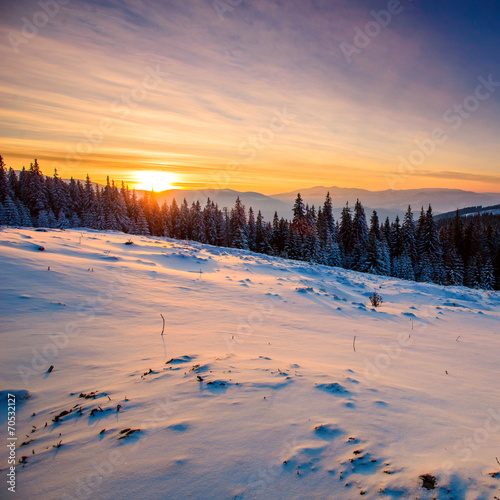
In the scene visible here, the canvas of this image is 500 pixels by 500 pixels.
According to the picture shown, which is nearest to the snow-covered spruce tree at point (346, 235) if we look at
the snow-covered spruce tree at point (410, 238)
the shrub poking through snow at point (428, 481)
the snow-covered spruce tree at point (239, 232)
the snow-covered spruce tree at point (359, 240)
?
the snow-covered spruce tree at point (359, 240)

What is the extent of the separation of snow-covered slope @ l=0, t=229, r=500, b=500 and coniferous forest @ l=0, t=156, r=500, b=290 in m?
37.4

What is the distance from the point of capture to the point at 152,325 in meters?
Answer: 5.53

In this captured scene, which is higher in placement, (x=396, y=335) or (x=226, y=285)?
(x=226, y=285)

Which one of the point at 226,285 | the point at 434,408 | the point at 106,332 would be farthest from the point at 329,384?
the point at 226,285

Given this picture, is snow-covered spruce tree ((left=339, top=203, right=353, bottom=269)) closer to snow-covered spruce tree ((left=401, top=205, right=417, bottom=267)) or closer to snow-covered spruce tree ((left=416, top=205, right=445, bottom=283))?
snow-covered spruce tree ((left=401, top=205, right=417, bottom=267))

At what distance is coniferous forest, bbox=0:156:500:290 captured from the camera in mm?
46769

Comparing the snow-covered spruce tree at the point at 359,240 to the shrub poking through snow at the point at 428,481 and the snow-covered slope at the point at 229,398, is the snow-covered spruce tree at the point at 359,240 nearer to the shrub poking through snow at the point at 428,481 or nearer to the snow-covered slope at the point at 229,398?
the snow-covered slope at the point at 229,398

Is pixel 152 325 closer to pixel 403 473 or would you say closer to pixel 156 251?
pixel 403 473

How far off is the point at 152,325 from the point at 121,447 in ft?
10.7

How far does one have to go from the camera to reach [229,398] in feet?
10.3

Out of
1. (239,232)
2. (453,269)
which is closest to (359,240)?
(453,269)

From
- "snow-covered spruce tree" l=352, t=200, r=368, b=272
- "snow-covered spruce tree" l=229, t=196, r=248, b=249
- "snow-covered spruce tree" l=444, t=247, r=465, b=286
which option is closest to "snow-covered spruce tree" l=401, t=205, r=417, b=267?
"snow-covered spruce tree" l=444, t=247, r=465, b=286

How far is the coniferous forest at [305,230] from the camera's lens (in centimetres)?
4677

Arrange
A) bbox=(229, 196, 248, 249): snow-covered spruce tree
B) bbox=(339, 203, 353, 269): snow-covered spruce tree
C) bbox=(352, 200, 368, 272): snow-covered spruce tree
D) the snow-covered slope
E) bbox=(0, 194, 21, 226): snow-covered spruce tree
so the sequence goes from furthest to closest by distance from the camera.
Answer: bbox=(339, 203, 353, 269): snow-covered spruce tree → bbox=(229, 196, 248, 249): snow-covered spruce tree → bbox=(0, 194, 21, 226): snow-covered spruce tree → bbox=(352, 200, 368, 272): snow-covered spruce tree → the snow-covered slope
